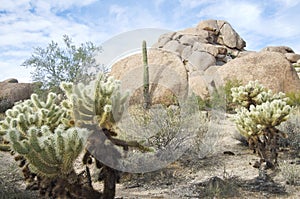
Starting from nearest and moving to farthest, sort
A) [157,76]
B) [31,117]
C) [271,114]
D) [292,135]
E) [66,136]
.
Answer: [66,136], [31,117], [271,114], [292,135], [157,76]

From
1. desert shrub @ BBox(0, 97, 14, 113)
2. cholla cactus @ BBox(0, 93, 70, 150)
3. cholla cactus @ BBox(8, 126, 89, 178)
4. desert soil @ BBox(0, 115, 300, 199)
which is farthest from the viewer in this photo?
desert shrub @ BBox(0, 97, 14, 113)

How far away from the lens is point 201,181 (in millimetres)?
5258

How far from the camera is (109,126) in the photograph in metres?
3.41

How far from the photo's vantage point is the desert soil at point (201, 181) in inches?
181

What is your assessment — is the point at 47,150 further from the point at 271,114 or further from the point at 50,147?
the point at 271,114

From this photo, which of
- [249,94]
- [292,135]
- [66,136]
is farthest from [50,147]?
[292,135]

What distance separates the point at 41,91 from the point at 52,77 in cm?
81

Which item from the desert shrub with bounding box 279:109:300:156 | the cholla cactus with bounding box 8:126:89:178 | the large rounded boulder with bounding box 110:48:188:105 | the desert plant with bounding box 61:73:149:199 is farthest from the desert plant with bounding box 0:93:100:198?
the large rounded boulder with bounding box 110:48:188:105

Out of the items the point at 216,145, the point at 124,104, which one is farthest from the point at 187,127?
the point at 124,104

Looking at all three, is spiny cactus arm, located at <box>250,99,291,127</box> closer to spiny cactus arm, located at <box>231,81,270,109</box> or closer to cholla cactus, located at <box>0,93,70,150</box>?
spiny cactus arm, located at <box>231,81,270,109</box>

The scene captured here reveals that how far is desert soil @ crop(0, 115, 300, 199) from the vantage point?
4.60 metres

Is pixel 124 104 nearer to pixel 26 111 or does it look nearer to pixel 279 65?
pixel 26 111

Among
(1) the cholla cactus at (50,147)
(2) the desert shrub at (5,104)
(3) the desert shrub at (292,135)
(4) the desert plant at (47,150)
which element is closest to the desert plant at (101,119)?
(4) the desert plant at (47,150)

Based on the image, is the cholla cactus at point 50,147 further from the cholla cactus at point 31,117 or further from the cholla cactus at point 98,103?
the cholla cactus at point 98,103
